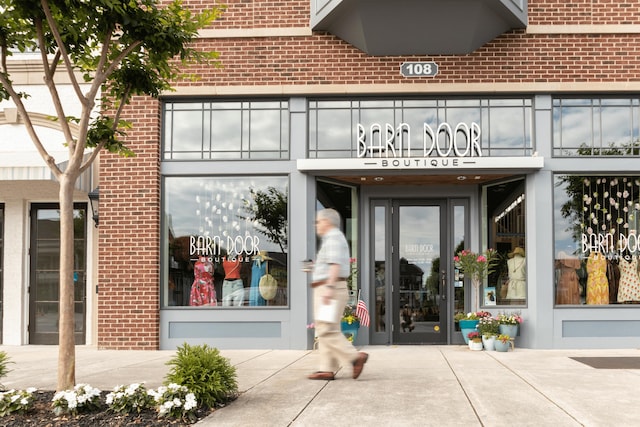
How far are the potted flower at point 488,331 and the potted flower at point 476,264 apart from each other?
0.67 meters

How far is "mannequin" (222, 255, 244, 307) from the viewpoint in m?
10.3

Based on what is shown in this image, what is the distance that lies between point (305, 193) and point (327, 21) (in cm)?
277

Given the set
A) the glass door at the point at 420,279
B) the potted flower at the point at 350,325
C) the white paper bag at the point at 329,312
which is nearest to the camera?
the white paper bag at the point at 329,312

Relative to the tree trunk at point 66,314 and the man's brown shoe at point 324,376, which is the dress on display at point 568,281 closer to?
the man's brown shoe at point 324,376

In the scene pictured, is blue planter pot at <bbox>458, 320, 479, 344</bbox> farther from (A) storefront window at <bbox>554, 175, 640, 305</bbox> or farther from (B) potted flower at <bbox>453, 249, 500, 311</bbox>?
(A) storefront window at <bbox>554, 175, 640, 305</bbox>

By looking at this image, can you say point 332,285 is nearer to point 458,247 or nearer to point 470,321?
point 470,321

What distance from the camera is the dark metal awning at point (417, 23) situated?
9.41 meters

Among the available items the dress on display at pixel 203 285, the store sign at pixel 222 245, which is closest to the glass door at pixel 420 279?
the store sign at pixel 222 245

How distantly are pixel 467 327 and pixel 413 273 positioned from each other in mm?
1276

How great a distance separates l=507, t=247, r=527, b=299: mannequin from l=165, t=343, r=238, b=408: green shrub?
5.93 meters

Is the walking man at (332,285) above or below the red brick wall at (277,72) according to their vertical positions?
below

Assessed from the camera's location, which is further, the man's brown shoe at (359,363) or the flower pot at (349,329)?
the flower pot at (349,329)

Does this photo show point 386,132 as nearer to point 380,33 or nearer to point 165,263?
point 380,33

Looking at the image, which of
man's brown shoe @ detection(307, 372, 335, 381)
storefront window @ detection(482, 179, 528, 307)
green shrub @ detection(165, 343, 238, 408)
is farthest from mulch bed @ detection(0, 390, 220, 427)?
storefront window @ detection(482, 179, 528, 307)
